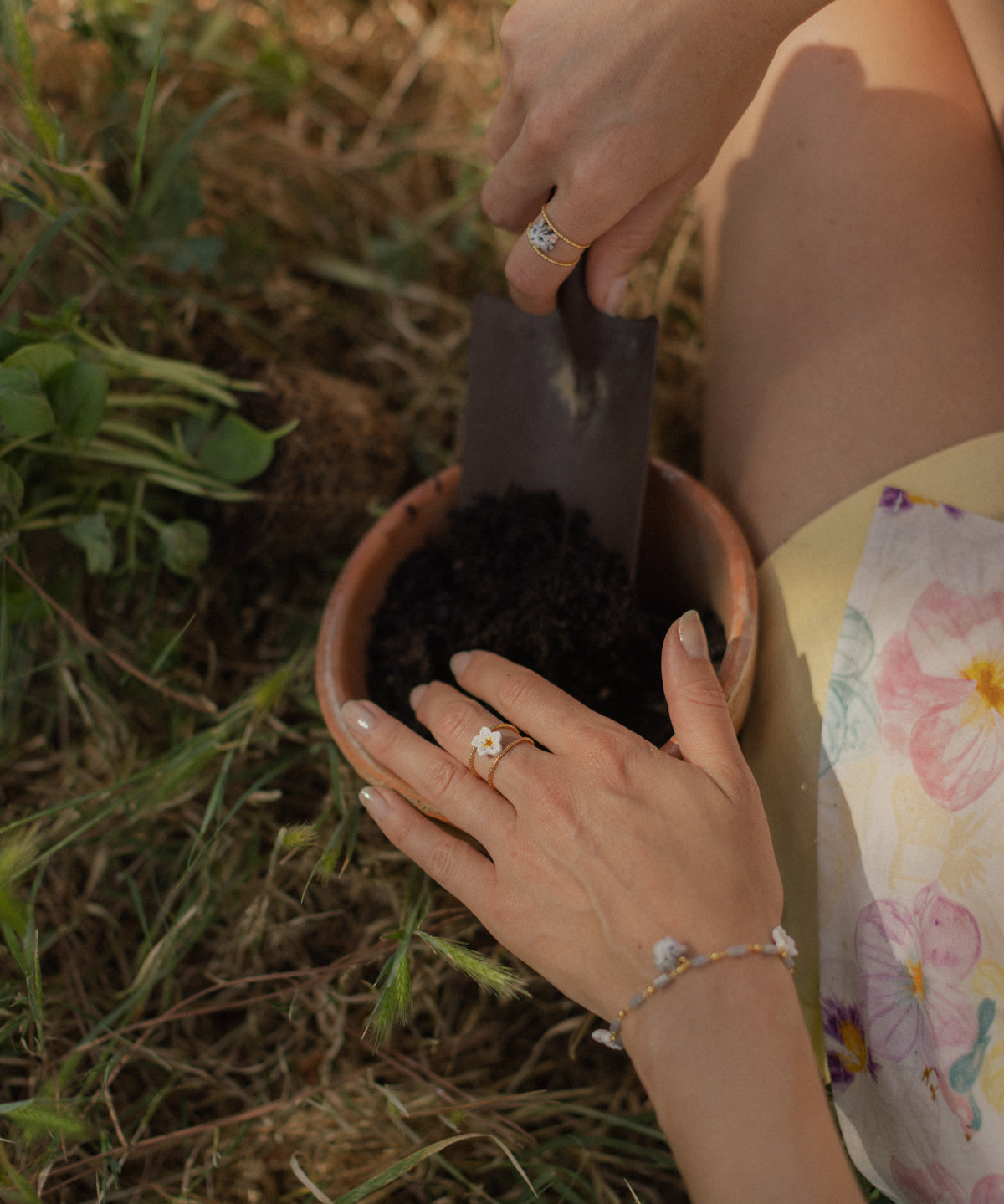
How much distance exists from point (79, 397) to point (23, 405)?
81mm

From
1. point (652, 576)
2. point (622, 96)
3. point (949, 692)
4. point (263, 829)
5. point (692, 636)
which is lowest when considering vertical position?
point (263, 829)

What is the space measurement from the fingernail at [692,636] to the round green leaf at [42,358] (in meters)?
0.71

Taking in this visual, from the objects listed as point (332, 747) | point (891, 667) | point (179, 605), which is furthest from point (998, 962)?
point (179, 605)

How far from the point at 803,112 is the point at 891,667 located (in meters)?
0.66

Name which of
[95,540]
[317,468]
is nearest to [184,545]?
[95,540]

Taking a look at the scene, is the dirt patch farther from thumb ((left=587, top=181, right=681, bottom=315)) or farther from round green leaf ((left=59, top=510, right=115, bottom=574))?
A: thumb ((left=587, top=181, right=681, bottom=315))

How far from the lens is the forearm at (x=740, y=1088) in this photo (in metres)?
0.58

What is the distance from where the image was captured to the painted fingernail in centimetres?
86

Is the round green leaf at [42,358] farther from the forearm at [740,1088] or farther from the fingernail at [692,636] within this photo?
the forearm at [740,1088]

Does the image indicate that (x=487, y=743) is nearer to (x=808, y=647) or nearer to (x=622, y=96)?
(x=808, y=647)

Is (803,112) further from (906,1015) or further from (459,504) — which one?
(906,1015)

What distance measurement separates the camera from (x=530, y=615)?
0.88m

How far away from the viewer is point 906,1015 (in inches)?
26.6

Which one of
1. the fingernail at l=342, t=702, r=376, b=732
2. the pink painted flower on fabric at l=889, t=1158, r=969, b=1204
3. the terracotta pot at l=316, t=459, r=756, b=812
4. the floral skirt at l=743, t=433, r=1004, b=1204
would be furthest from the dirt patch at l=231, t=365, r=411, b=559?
the pink painted flower on fabric at l=889, t=1158, r=969, b=1204
